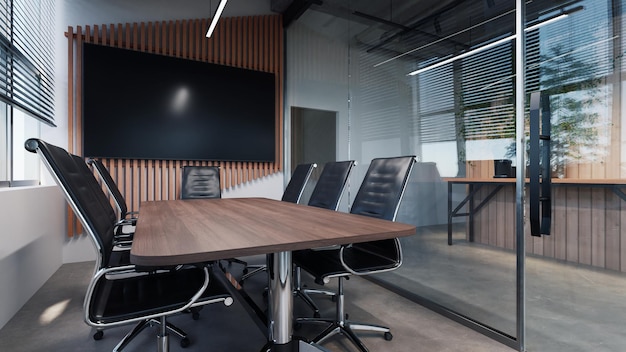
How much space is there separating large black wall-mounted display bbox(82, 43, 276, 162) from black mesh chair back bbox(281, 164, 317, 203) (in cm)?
168

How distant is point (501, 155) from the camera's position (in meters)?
2.09

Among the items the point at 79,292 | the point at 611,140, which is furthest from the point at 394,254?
the point at 79,292

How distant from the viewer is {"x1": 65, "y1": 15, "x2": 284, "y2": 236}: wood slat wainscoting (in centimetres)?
385

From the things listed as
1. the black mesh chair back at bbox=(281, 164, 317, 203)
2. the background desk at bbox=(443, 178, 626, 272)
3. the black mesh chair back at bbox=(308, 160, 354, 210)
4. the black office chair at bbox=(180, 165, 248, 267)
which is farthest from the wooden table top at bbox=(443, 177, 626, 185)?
the black office chair at bbox=(180, 165, 248, 267)

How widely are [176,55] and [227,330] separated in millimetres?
3690

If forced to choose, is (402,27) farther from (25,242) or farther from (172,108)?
(25,242)

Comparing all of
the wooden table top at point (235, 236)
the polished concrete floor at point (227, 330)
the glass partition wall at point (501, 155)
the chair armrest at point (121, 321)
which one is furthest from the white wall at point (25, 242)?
the glass partition wall at point (501, 155)

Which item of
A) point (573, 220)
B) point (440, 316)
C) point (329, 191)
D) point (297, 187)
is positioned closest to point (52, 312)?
point (297, 187)

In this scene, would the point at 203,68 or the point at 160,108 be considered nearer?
the point at 160,108

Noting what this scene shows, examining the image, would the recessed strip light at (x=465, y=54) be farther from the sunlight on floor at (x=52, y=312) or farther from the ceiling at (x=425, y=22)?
the sunlight on floor at (x=52, y=312)

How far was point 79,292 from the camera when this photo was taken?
286cm

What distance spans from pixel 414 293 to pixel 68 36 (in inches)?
185

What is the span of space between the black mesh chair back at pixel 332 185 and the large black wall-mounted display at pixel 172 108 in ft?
7.30

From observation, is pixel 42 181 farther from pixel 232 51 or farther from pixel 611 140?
pixel 611 140
